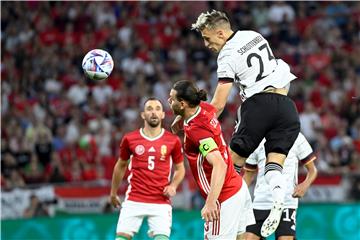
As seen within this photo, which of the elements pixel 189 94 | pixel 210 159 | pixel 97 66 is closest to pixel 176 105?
pixel 189 94

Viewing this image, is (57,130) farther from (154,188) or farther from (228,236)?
(228,236)

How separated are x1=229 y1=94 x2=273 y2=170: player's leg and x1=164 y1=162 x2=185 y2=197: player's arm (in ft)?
8.10

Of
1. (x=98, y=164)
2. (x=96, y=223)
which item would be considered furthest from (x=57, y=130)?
(x=96, y=223)

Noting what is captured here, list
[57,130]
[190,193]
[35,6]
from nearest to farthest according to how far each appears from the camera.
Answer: [190,193] → [57,130] → [35,6]

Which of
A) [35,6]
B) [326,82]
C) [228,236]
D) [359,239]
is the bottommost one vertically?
[359,239]

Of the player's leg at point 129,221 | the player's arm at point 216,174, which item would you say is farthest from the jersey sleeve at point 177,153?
the player's arm at point 216,174

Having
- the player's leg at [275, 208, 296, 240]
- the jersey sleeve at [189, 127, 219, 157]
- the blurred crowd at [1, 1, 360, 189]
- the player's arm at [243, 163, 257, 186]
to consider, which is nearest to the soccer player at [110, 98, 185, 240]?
the player's arm at [243, 163, 257, 186]

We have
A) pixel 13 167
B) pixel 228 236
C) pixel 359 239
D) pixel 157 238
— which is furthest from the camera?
pixel 13 167

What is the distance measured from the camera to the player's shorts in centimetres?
945

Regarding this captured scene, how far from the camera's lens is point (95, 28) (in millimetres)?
24578

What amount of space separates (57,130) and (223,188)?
12.0m

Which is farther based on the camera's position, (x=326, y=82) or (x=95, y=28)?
(x=95, y=28)

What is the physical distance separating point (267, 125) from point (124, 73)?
515 inches

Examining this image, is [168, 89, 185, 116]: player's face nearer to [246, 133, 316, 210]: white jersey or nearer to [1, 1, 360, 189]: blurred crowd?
[246, 133, 316, 210]: white jersey
